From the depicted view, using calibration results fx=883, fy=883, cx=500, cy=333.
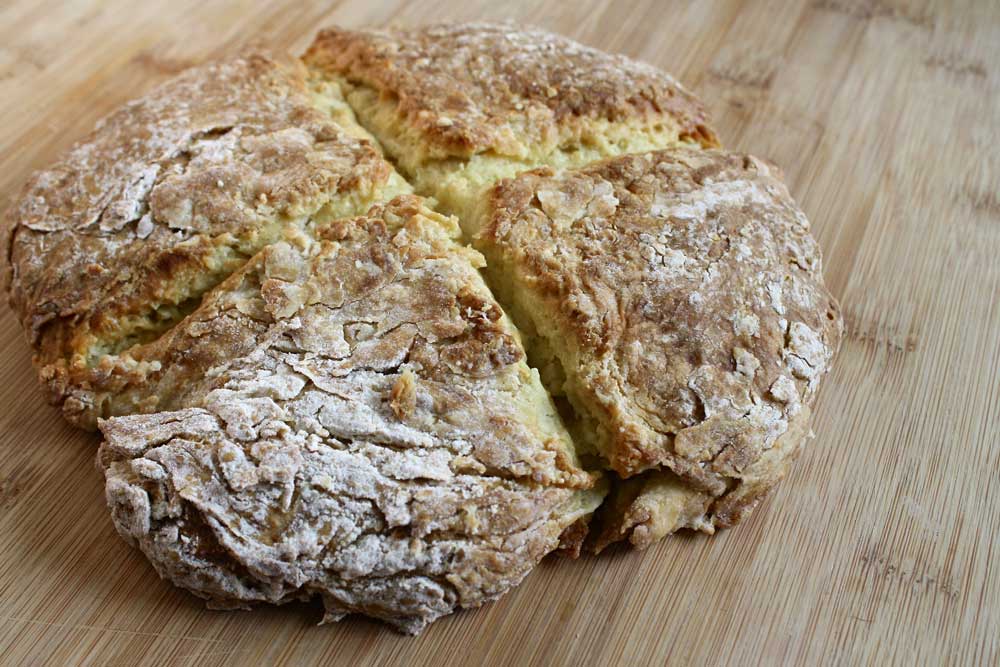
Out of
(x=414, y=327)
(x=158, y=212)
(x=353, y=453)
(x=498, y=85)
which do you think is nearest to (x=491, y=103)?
(x=498, y=85)

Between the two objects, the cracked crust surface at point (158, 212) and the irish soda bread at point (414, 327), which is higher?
the cracked crust surface at point (158, 212)

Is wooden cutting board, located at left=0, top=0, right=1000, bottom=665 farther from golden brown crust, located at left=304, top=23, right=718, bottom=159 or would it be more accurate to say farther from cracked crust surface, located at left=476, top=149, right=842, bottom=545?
golden brown crust, located at left=304, top=23, right=718, bottom=159

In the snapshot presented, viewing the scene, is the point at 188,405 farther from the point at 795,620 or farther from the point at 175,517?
the point at 795,620

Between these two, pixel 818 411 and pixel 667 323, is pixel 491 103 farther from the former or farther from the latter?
pixel 818 411

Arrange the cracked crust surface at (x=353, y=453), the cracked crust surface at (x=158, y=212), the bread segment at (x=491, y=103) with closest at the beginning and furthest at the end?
the cracked crust surface at (x=353, y=453) < the cracked crust surface at (x=158, y=212) < the bread segment at (x=491, y=103)

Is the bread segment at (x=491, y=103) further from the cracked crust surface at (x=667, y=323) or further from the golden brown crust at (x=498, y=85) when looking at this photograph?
the cracked crust surface at (x=667, y=323)

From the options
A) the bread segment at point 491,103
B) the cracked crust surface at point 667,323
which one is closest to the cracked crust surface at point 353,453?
the cracked crust surface at point 667,323

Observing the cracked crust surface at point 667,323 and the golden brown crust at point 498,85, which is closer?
the cracked crust surface at point 667,323
